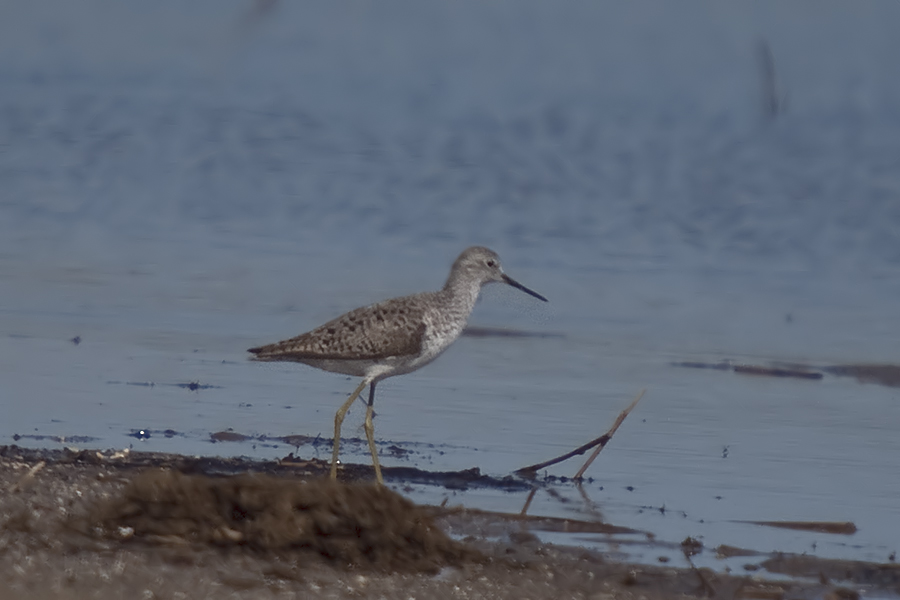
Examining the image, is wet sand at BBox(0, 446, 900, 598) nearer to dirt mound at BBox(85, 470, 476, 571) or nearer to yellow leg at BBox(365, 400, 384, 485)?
dirt mound at BBox(85, 470, 476, 571)

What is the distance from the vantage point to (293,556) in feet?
17.4

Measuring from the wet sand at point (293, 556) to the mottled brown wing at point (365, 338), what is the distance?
1831 millimetres

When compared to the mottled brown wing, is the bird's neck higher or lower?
higher

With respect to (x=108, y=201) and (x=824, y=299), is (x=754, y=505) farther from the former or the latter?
(x=108, y=201)

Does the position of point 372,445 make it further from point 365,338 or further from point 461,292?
point 461,292

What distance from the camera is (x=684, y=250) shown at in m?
13.4

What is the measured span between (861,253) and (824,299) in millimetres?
1565

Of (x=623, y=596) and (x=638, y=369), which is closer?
(x=623, y=596)

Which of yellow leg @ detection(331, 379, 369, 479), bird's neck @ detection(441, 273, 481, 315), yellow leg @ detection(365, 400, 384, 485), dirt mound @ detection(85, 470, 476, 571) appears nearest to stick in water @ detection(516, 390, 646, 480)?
yellow leg @ detection(365, 400, 384, 485)

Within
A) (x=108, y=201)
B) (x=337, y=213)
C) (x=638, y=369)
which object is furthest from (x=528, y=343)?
(x=108, y=201)

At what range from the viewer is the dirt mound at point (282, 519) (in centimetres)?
538

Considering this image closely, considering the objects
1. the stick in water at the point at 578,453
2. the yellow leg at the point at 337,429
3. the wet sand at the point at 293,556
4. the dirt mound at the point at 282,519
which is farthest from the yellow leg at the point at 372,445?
the dirt mound at the point at 282,519

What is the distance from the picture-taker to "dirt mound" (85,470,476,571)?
538cm

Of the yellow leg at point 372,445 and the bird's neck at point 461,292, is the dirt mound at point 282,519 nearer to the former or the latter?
the yellow leg at point 372,445
